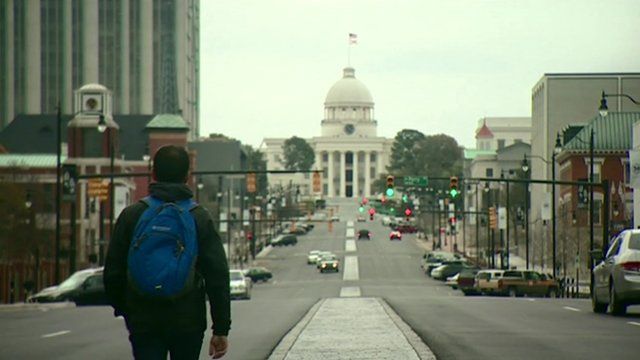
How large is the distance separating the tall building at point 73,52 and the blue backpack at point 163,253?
570 feet

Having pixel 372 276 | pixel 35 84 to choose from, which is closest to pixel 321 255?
pixel 372 276

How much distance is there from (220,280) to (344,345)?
33.9 feet

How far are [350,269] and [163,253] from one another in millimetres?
107990

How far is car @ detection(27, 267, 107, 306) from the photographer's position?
44.8 metres

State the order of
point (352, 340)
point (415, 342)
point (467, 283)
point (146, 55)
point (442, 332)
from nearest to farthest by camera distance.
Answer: point (415, 342)
point (352, 340)
point (442, 332)
point (467, 283)
point (146, 55)

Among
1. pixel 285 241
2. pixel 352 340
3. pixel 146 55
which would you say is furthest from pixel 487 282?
Result: pixel 146 55

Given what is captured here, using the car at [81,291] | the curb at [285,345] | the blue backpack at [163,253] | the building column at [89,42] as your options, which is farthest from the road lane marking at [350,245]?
Answer: the blue backpack at [163,253]

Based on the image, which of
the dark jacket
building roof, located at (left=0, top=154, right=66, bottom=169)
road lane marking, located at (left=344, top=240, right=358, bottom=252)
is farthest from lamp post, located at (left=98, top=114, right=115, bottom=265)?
road lane marking, located at (left=344, top=240, right=358, bottom=252)

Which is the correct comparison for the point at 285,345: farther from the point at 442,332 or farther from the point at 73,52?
the point at 73,52

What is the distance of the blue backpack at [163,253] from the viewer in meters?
8.99

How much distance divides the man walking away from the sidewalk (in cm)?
791

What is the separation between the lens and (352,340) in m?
20.5

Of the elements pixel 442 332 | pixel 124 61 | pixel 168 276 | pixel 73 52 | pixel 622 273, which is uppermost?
pixel 73 52

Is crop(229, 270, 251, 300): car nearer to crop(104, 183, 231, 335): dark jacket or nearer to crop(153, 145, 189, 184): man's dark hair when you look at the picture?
crop(153, 145, 189, 184): man's dark hair
